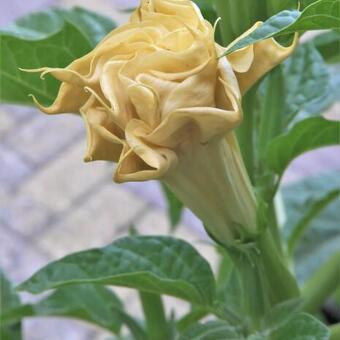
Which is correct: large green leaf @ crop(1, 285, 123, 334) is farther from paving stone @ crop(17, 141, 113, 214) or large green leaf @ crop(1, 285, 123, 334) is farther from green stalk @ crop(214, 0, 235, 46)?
paving stone @ crop(17, 141, 113, 214)

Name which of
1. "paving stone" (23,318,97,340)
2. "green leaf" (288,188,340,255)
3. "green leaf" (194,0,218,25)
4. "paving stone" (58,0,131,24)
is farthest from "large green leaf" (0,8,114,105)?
"paving stone" (58,0,131,24)

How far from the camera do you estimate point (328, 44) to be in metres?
0.42

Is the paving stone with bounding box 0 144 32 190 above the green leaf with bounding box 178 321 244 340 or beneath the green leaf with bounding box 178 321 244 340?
beneath

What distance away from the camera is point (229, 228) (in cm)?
30

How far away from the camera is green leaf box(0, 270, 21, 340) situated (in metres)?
0.44

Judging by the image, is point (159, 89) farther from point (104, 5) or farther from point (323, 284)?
point (104, 5)

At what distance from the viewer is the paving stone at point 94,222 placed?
1.08m

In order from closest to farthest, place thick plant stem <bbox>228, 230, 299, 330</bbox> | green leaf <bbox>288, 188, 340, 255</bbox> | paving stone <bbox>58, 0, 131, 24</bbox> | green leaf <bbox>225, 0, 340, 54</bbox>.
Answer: green leaf <bbox>225, 0, 340, 54</bbox>, thick plant stem <bbox>228, 230, 299, 330</bbox>, green leaf <bbox>288, 188, 340, 255</bbox>, paving stone <bbox>58, 0, 131, 24</bbox>

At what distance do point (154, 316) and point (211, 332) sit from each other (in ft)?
0.24

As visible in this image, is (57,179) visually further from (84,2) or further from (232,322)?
(232,322)

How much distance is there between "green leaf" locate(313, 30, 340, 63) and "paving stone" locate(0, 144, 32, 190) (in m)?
0.80

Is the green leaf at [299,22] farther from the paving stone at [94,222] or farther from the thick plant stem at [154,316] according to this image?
the paving stone at [94,222]

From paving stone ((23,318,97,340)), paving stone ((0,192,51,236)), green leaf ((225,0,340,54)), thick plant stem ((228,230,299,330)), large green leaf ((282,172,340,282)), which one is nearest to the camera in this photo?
green leaf ((225,0,340,54))

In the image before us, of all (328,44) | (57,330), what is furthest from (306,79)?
(57,330)
